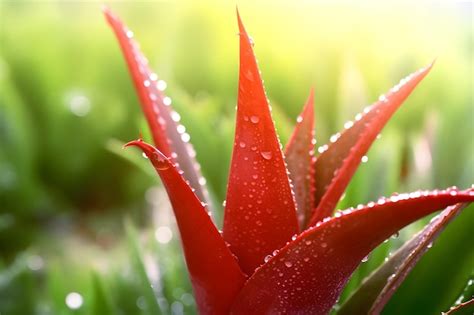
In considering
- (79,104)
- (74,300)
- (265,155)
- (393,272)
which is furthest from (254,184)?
(79,104)

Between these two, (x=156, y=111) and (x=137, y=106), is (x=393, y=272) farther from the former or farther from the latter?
(x=137, y=106)

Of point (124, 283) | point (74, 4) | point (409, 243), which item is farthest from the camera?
point (74, 4)

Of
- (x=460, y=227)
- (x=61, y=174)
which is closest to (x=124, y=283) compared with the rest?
(x=460, y=227)

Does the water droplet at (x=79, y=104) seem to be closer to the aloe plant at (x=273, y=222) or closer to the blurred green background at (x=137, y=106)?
the blurred green background at (x=137, y=106)

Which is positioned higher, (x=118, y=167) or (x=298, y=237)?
(x=298, y=237)

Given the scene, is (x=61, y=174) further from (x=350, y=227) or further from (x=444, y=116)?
(x=350, y=227)

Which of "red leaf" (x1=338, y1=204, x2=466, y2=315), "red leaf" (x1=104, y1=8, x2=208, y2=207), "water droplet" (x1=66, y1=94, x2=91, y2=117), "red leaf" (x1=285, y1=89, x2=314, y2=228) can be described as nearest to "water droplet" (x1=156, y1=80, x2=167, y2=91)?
"red leaf" (x1=104, y1=8, x2=208, y2=207)

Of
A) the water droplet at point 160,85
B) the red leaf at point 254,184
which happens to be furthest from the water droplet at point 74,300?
the red leaf at point 254,184

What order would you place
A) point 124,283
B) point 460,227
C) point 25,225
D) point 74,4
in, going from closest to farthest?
point 460,227, point 124,283, point 25,225, point 74,4
